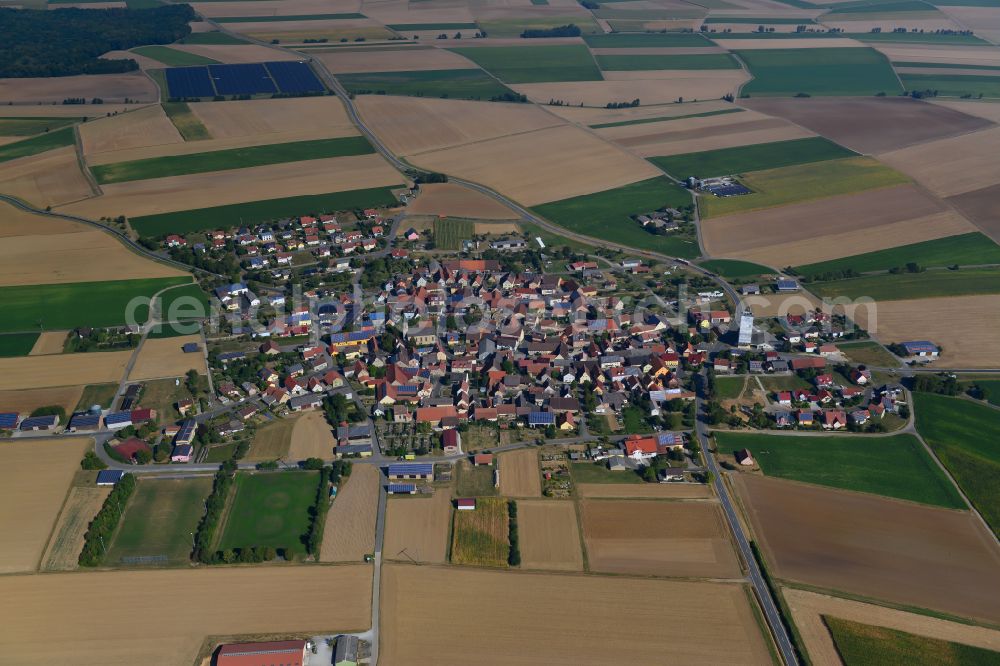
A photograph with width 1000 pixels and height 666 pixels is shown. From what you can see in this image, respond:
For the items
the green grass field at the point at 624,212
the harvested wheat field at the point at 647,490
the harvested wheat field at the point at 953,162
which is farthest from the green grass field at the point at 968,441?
the harvested wheat field at the point at 953,162

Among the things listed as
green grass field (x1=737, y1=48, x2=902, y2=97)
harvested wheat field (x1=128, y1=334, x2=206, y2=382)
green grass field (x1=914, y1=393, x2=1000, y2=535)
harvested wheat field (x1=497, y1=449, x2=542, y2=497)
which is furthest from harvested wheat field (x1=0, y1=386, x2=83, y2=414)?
→ green grass field (x1=737, y1=48, x2=902, y2=97)

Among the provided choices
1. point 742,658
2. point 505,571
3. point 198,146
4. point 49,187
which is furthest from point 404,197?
point 742,658

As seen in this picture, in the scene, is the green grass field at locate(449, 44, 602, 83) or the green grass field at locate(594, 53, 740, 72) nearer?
the green grass field at locate(449, 44, 602, 83)

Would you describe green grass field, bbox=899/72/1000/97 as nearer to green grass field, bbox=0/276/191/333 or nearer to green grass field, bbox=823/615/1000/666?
green grass field, bbox=823/615/1000/666

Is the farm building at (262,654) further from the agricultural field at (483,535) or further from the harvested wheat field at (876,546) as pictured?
the harvested wheat field at (876,546)

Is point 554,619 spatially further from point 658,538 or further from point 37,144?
point 37,144

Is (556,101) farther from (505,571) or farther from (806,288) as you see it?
(505,571)

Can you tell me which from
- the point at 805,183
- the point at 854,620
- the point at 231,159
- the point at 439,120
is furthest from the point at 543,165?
the point at 854,620
